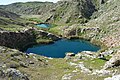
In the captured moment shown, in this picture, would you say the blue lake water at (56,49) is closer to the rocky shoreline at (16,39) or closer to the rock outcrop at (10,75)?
the rocky shoreline at (16,39)

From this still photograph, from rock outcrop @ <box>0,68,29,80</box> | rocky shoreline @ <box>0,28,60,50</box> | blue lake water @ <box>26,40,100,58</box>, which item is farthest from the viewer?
rocky shoreline @ <box>0,28,60,50</box>

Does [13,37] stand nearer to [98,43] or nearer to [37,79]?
[98,43]

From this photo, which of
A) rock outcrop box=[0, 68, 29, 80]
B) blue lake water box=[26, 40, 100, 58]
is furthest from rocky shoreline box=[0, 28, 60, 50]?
rock outcrop box=[0, 68, 29, 80]

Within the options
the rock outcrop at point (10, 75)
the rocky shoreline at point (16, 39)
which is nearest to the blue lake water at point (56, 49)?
the rocky shoreline at point (16, 39)

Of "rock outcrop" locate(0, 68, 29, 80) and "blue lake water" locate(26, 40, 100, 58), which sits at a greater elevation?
"blue lake water" locate(26, 40, 100, 58)

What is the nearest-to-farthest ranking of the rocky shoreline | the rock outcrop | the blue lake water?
1. the rock outcrop
2. the blue lake water
3. the rocky shoreline

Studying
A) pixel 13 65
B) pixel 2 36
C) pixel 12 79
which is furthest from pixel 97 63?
pixel 2 36

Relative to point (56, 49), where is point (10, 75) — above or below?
below

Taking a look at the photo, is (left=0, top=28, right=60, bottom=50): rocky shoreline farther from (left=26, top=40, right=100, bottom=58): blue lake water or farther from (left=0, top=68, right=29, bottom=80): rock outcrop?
(left=0, top=68, right=29, bottom=80): rock outcrop

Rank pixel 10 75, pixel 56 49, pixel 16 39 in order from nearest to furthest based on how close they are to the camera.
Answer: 1. pixel 10 75
2. pixel 56 49
3. pixel 16 39

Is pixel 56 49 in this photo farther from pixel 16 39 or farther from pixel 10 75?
pixel 10 75

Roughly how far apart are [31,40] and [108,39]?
5484cm

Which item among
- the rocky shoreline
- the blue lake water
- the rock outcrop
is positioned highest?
the rocky shoreline

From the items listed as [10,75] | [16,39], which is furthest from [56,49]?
[10,75]
